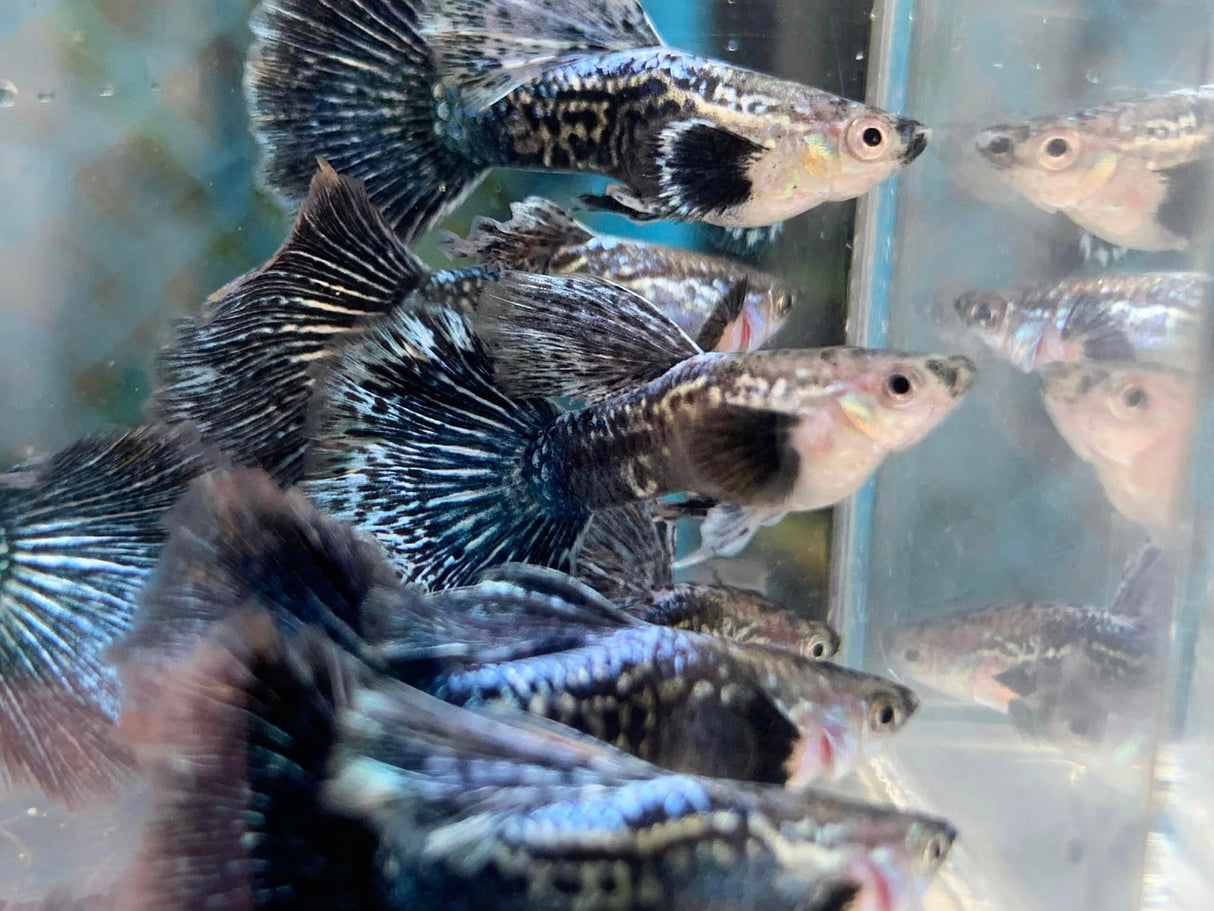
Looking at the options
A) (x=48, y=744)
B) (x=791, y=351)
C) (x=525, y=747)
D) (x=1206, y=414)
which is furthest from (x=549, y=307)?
(x=1206, y=414)

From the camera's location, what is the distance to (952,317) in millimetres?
1472

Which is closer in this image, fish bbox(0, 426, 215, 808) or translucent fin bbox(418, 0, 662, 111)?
fish bbox(0, 426, 215, 808)

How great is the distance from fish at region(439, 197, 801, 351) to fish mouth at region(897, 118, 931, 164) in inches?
12.6

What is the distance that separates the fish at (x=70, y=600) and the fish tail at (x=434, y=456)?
181 mm

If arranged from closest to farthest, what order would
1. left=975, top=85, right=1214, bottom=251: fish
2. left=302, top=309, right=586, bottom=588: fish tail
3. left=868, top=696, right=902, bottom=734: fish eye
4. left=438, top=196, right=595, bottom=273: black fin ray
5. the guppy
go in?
the guppy, left=868, top=696, right=902, bottom=734: fish eye, left=302, top=309, right=586, bottom=588: fish tail, left=975, top=85, right=1214, bottom=251: fish, left=438, top=196, right=595, bottom=273: black fin ray

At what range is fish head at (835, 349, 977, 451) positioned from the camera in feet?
3.12

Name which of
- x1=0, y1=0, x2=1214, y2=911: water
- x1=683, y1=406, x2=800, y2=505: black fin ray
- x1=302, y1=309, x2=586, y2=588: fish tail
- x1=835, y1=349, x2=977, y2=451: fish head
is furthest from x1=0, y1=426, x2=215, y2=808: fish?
x1=835, y1=349, x2=977, y2=451: fish head

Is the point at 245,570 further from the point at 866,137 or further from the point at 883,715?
the point at 866,137

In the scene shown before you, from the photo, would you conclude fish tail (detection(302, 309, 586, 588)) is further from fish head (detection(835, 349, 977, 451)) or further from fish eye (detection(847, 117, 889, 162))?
fish eye (detection(847, 117, 889, 162))

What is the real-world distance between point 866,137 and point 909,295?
606 mm

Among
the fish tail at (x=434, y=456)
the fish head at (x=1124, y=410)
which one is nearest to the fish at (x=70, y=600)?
the fish tail at (x=434, y=456)

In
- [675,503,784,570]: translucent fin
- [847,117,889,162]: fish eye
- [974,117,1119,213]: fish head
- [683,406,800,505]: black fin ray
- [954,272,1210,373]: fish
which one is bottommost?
[675,503,784,570]: translucent fin

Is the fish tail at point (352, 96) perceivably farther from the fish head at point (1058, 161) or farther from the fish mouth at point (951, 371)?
the fish head at point (1058, 161)

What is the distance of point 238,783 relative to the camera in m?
0.53
